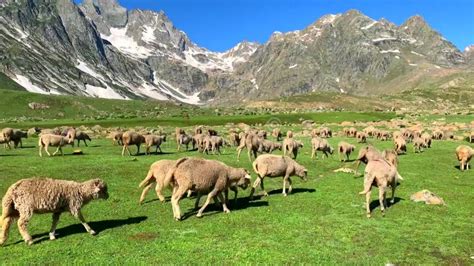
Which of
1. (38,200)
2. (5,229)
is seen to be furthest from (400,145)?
(5,229)

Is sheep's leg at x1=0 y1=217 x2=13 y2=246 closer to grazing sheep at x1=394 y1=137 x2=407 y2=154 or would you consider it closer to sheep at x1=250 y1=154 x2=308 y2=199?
sheep at x1=250 y1=154 x2=308 y2=199

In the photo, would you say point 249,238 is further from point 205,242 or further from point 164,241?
point 164,241

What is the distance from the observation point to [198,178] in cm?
2286

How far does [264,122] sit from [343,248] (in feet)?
340

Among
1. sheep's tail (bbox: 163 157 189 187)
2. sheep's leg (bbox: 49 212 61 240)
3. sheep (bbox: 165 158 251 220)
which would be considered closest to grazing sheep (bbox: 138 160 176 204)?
sheep's tail (bbox: 163 157 189 187)

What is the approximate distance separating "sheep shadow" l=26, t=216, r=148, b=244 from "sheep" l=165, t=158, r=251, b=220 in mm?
2135

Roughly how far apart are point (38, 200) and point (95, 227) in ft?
10.8

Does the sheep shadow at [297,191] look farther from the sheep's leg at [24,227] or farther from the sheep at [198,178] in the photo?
the sheep's leg at [24,227]

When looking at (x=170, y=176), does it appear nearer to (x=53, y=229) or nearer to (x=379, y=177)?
(x=53, y=229)

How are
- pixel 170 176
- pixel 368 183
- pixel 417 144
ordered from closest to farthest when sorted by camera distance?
pixel 170 176, pixel 368 183, pixel 417 144

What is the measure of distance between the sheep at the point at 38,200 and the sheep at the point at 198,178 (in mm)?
4140

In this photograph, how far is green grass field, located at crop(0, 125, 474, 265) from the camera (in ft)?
57.1

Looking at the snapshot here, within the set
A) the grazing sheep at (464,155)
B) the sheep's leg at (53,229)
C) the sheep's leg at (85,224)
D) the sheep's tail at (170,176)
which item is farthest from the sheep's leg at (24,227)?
the grazing sheep at (464,155)

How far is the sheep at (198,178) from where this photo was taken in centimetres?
2242
